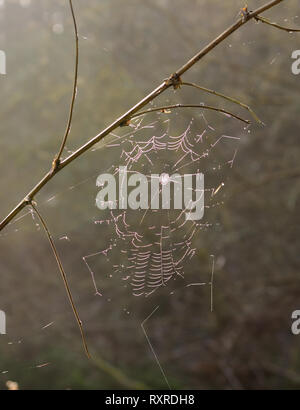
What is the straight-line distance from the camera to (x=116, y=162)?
3.69 meters

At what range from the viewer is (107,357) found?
13.4ft

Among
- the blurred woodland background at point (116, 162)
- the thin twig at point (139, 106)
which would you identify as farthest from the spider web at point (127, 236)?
the thin twig at point (139, 106)

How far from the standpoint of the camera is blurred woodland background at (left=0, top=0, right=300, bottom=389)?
10.9 ft

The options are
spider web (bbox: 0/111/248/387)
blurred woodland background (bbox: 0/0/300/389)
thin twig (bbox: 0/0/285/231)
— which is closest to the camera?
thin twig (bbox: 0/0/285/231)

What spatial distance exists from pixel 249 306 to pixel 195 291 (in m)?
0.58

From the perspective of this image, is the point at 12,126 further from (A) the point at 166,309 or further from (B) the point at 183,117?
(A) the point at 166,309

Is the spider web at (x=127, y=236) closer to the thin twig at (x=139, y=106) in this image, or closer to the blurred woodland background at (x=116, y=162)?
the blurred woodland background at (x=116, y=162)

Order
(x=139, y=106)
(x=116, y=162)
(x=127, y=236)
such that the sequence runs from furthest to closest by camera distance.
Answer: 1. (x=116, y=162)
2. (x=127, y=236)
3. (x=139, y=106)

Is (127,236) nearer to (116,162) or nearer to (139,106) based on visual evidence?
(116,162)

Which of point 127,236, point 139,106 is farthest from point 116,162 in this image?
point 139,106

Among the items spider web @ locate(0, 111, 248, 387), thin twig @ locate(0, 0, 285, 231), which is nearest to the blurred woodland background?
spider web @ locate(0, 111, 248, 387)

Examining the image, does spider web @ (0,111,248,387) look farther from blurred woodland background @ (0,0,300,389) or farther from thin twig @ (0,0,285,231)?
thin twig @ (0,0,285,231)

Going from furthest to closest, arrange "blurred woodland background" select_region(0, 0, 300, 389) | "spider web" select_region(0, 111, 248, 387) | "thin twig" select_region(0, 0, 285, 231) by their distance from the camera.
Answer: "blurred woodland background" select_region(0, 0, 300, 389) → "spider web" select_region(0, 111, 248, 387) → "thin twig" select_region(0, 0, 285, 231)

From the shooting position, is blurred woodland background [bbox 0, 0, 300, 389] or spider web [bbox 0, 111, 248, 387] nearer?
spider web [bbox 0, 111, 248, 387]
